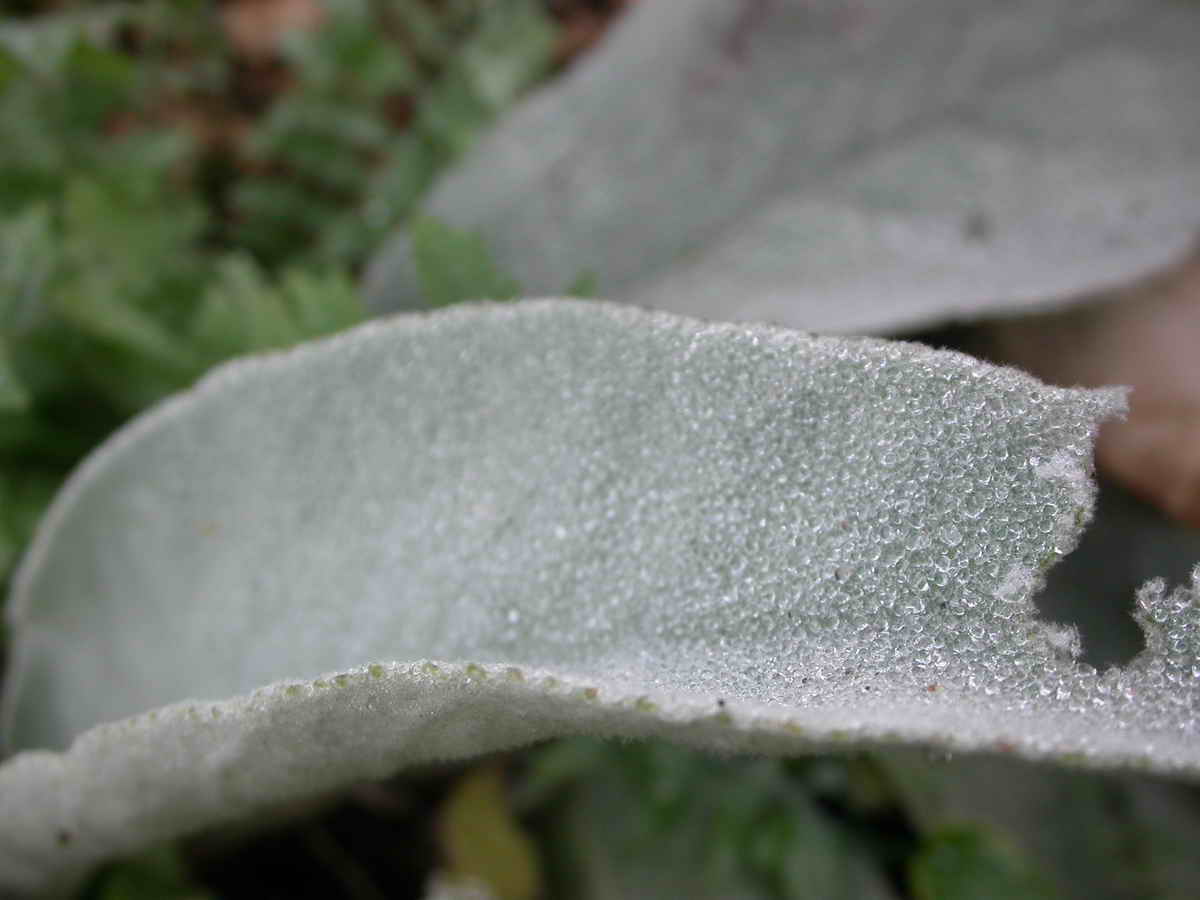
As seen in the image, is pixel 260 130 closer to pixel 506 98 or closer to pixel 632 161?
pixel 506 98

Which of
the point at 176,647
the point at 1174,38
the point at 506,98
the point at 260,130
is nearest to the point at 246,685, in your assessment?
the point at 176,647

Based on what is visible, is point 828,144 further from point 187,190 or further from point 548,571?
point 187,190

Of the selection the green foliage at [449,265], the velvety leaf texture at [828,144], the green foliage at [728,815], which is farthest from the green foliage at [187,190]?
the green foliage at [728,815]

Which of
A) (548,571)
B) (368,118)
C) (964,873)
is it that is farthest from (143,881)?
(368,118)

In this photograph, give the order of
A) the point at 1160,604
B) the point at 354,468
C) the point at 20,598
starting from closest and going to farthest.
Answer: the point at 1160,604, the point at 354,468, the point at 20,598

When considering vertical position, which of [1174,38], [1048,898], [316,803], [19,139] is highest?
[19,139]
